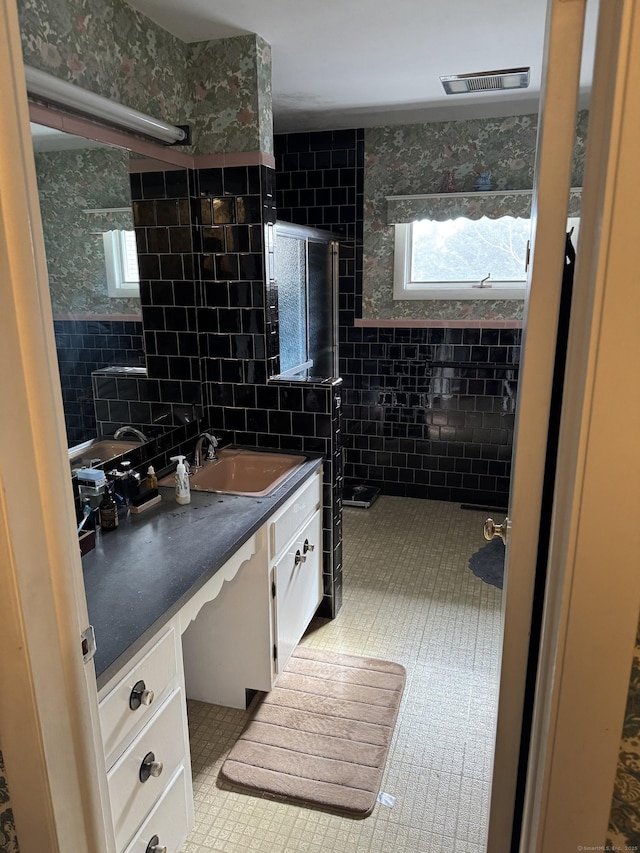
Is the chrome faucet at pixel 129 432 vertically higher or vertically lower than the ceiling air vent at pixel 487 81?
lower

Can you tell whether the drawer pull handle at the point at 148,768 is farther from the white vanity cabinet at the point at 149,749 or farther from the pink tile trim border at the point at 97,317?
the pink tile trim border at the point at 97,317

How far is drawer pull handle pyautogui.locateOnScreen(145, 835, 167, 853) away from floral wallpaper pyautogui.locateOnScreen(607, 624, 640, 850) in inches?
48.5

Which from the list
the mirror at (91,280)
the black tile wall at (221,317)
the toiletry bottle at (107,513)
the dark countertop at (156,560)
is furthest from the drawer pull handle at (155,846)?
the black tile wall at (221,317)

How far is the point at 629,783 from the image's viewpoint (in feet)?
2.30

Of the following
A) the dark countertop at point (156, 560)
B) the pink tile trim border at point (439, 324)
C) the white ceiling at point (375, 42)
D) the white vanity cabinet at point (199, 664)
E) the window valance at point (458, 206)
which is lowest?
the white vanity cabinet at point (199, 664)

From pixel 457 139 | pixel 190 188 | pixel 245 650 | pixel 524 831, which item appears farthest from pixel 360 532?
pixel 524 831

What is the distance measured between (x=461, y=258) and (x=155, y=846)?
3607 millimetres

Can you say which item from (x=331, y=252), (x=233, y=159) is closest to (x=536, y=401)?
(x=233, y=159)

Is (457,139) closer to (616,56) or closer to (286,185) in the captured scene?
(286,185)

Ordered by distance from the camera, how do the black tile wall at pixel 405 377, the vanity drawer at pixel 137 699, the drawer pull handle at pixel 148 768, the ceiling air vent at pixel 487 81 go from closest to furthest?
the vanity drawer at pixel 137 699
the drawer pull handle at pixel 148 768
the ceiling air vent at pixel 487 81
the black tile wall at pixel 405 377

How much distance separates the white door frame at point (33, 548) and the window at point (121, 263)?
1438 millimetres

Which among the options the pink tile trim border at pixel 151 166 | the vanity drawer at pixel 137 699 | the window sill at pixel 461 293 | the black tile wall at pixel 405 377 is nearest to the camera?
the vanity drawer at pixel 137 699

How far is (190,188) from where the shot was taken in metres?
2.57

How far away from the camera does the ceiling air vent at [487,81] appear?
3.05 m
